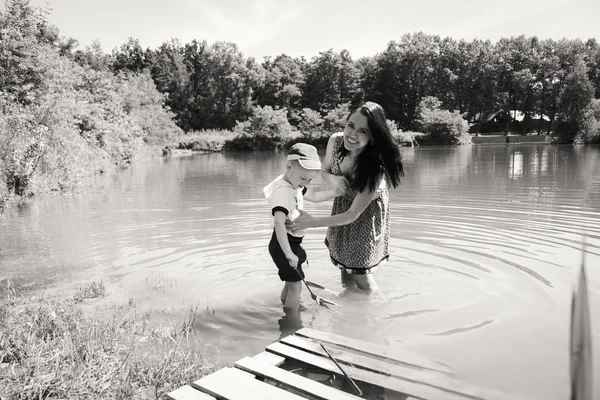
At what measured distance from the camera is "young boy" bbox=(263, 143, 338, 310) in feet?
13.4

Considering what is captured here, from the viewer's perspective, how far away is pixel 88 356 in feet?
10.3

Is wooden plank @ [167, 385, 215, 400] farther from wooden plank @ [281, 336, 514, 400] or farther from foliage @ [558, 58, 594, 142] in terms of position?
foliage @ [558, 58, 594, 142]

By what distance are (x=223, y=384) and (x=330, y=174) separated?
2288 millimetres

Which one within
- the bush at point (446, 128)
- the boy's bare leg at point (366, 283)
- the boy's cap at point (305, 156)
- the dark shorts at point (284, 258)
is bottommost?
the boy's bare leg at point (366, 283)

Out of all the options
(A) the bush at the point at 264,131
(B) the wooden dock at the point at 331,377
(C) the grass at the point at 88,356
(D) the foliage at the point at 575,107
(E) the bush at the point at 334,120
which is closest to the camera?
(C) the grass at the point at 88,356

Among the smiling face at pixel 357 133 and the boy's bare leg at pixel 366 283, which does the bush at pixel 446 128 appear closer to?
the boy's bare leg at pixel 366 283

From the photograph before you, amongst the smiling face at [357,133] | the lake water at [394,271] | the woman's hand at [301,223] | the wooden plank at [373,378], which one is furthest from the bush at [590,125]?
the wooden plank at [373,378]

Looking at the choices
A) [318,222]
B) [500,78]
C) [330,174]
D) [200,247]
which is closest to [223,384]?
[318,222]

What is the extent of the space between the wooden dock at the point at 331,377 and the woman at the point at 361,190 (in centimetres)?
101

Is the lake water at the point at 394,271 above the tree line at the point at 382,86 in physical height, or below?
below

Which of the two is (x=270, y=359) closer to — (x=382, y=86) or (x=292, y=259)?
(x=292, y=259)

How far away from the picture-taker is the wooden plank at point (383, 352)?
3408 mm

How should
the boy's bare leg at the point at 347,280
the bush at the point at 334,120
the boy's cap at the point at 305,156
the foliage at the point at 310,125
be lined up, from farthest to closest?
1. the foliage at the point at 310,125
2. the bush at the point at 334,120
3. the boy's bare leg at the point at 347,280
4. the boy's cap at the point at 305,156

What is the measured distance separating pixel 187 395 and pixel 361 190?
88.3 inches
